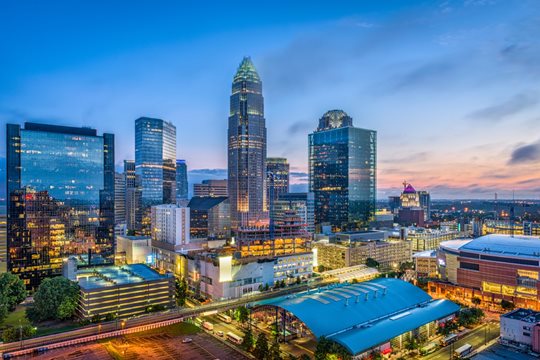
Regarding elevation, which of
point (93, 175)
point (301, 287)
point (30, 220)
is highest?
point (93, 175)

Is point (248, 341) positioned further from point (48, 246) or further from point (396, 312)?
point (48, 246)

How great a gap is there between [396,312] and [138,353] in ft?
161

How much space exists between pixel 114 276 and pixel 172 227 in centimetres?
4631

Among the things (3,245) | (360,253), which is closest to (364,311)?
(360,253)

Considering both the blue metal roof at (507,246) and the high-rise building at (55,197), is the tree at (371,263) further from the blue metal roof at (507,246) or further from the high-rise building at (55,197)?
the high-rise building at (55,197)

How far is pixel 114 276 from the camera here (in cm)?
8950

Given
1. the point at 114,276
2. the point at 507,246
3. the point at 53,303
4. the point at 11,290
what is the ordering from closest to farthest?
the point at 53,303 → the point at 11,290 → the point at 114,276 → the point at 507,246

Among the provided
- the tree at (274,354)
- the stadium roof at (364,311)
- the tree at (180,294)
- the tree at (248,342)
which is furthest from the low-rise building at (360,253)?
the tree at (274,354)

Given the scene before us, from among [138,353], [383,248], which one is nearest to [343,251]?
[383,248]

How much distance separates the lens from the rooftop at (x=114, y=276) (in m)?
82.3

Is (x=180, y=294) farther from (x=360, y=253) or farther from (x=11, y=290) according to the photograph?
(x=360, y=253)

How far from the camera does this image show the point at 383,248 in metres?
144

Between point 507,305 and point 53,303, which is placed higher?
point 53,303

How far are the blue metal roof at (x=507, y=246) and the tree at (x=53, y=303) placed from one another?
9651 centimetres
